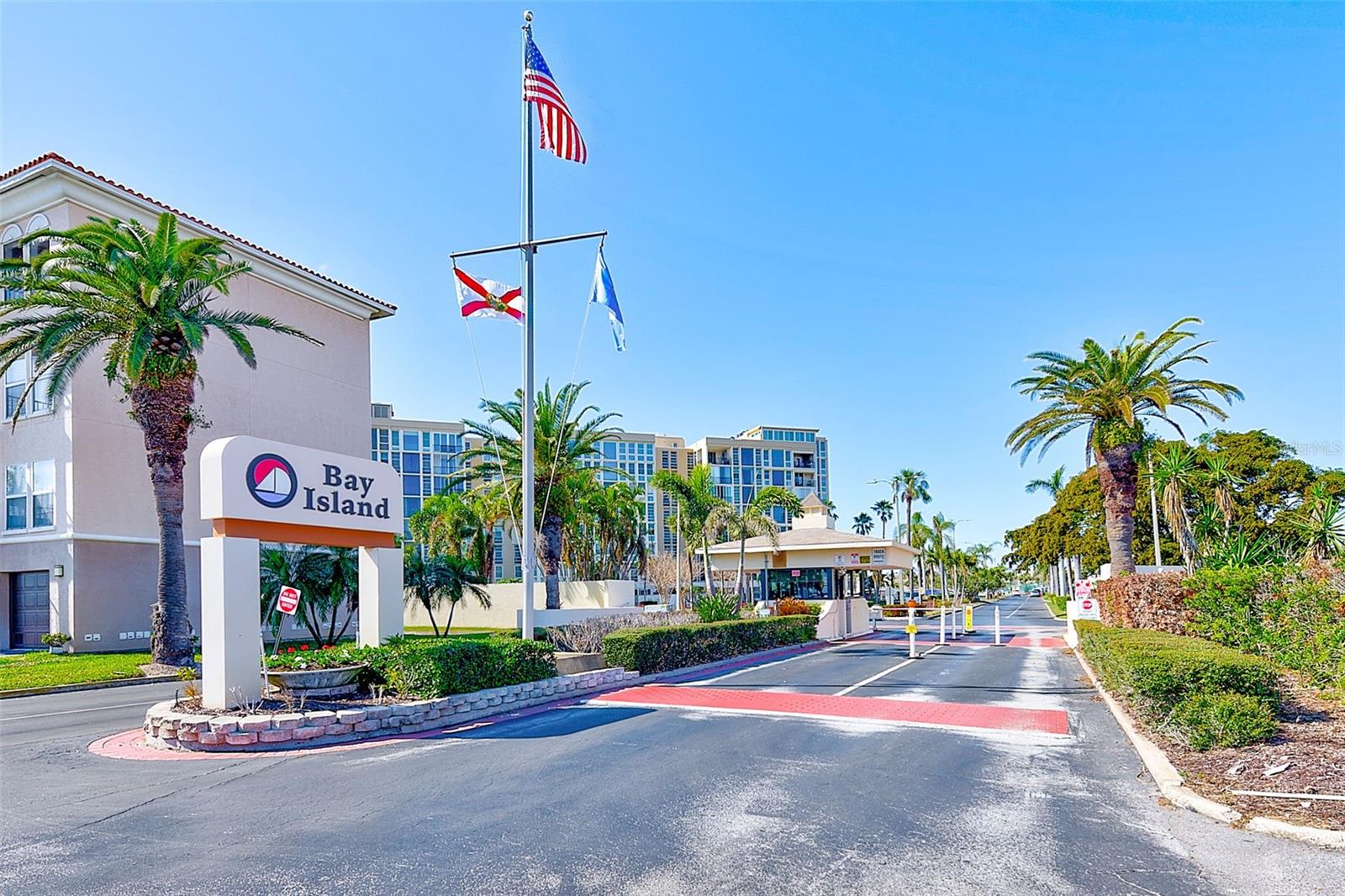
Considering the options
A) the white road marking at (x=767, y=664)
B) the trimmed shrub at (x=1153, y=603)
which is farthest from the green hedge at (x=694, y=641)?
the trimmed shrub at (x=1153, y=603)

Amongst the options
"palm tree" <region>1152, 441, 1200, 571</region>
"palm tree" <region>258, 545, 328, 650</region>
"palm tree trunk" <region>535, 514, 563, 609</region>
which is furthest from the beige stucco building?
"palm tree" <region>1152, 441, 1200, 571</region>

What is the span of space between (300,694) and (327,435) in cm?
2875

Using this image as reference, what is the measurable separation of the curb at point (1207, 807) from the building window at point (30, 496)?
103ft

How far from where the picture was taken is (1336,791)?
7.90 metres

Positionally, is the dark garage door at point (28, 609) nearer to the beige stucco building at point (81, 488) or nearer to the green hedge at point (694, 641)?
the beige stucco building at point (81, 488)

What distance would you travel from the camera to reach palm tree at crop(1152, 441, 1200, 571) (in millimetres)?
Result: 51094

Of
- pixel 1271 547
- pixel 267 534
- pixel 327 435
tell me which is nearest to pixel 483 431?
pixel 327 435

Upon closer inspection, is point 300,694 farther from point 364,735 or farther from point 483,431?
point 483,431

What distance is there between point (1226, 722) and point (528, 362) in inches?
489

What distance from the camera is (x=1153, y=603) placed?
2114cm

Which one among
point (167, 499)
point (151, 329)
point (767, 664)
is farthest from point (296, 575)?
point (767, 664)

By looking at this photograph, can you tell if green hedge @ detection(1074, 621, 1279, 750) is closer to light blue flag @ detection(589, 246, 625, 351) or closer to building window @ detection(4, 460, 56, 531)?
light blue flag @ detection(589, 246, 625, 351)

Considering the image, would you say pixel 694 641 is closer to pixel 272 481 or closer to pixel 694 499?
pixel 272 481

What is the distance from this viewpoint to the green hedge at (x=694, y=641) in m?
18.8
